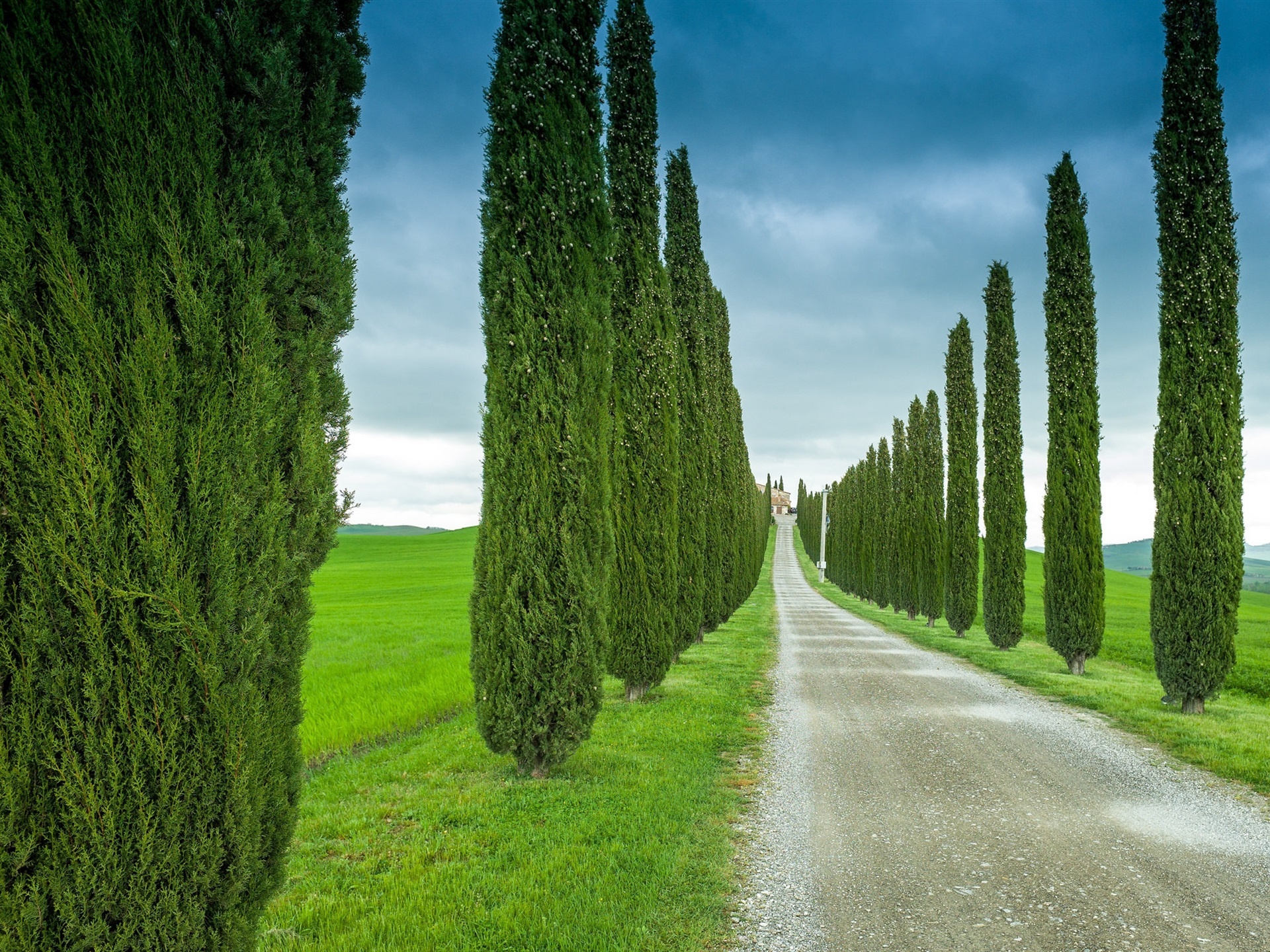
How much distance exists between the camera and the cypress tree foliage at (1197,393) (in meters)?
9.86

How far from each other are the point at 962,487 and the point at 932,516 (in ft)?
14.5

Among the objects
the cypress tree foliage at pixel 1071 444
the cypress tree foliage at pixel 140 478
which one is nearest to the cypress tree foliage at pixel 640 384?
the cypress tree foliage at pixel 140 478

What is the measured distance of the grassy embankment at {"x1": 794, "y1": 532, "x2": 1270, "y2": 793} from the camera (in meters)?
7.50

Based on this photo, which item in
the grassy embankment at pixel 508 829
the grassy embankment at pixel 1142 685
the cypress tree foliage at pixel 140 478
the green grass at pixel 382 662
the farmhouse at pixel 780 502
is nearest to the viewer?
the cypress tree foliage at pixel 140 478

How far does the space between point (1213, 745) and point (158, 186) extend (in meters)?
10.5

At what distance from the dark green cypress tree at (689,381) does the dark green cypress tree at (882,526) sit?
20.2 meters

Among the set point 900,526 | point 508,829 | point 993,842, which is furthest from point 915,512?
point 508,829

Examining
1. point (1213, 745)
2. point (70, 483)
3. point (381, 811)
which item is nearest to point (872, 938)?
point (381, 811)

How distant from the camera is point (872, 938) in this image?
366 cm

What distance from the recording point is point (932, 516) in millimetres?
27453

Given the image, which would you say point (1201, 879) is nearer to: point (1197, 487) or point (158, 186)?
point (158, 186)

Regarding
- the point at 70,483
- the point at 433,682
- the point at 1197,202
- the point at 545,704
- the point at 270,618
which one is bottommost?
the point at 433,682

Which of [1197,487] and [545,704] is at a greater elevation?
[1197,487]

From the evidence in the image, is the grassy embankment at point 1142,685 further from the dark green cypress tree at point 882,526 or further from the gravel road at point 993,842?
the dark green cypress tree at point 882,526
